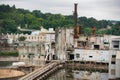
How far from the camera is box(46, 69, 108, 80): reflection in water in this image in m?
36.7

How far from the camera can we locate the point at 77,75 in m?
38.8

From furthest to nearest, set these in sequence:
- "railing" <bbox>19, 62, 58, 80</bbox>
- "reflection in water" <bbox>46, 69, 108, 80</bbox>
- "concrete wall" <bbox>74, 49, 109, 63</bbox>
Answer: "concrete wall" <bbox>74, 49, 109, 63</bbox> < "reflection in water" <bbox>46, 69, 108, 80</bbox> < "railing" <bbox>19, 62, 58, 80</bbox>

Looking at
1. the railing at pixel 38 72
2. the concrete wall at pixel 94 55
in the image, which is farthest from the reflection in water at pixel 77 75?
the concrete wall at pixel 94 55

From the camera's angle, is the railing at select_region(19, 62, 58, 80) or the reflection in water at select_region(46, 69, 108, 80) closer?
the railing at select_region(19, 62, 58, 80)

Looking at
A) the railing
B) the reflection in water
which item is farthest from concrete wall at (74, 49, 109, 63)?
the reflection in water

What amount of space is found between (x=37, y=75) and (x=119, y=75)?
8158 millimetres

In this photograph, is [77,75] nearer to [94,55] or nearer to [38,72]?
[38,72]

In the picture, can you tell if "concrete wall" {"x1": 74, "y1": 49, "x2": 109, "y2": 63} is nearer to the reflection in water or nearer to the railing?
the railing

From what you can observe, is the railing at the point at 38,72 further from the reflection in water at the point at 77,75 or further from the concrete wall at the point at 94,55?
the concrete wall at the point at 94,55

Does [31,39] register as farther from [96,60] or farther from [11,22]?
[96,60]

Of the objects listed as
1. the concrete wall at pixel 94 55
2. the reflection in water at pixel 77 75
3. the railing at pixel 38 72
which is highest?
the concrete wall at pixel 94 55

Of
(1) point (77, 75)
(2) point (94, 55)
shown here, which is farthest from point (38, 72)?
(2) point (94, 55)

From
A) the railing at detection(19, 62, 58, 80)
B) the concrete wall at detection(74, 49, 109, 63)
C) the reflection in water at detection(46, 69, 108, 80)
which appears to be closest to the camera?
the railing at detection(19, 62, 58, 80)

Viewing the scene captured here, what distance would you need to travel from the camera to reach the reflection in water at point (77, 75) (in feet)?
120
